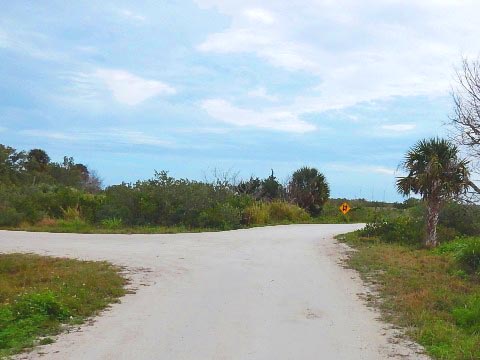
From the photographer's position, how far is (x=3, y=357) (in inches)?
243

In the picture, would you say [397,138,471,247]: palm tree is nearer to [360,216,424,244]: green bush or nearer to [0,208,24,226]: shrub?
[360,216,424,244]: green bush

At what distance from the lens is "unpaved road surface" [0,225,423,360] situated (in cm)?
662

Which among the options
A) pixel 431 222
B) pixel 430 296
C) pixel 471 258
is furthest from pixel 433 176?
pixel 430 296

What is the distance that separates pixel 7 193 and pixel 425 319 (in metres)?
23.3

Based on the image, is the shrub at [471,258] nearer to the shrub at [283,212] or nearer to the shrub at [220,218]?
the shrub at [220,218]

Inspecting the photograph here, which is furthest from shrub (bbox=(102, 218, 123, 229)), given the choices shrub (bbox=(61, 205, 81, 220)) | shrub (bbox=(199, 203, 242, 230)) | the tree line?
shrub (bbox=(199, 203, 242, 230))

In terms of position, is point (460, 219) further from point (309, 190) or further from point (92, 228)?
point (309, 190)

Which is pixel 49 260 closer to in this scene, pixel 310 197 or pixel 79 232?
pixel 79 232

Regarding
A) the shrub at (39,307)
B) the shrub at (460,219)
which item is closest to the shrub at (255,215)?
the shrub at (460,219)

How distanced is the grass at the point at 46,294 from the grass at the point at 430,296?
4546 mm

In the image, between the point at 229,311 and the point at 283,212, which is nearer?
the point at 229,311

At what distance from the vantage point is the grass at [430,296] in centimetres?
711

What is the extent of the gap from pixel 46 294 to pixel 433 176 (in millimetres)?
13309

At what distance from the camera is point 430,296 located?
9875 mm
